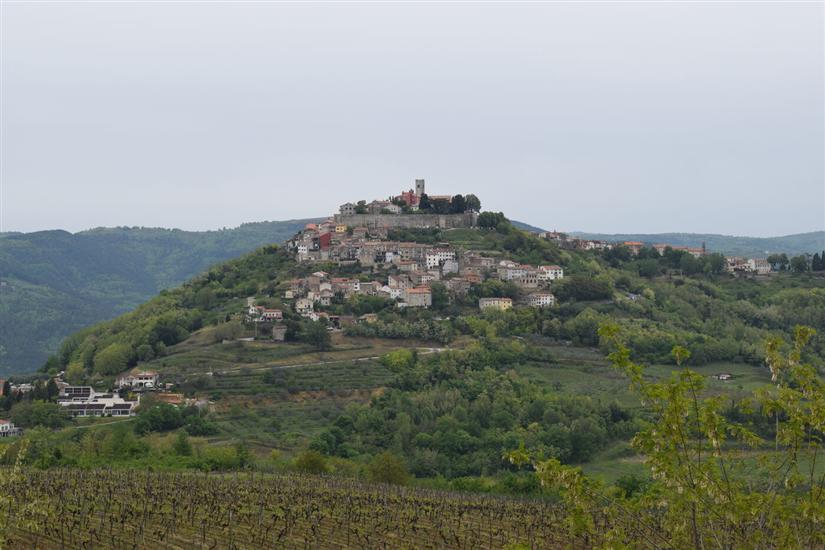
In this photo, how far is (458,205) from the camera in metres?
91.2

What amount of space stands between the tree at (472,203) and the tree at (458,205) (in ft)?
1.55

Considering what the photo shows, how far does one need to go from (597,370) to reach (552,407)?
951 cm

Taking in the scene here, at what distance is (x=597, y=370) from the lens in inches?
2195

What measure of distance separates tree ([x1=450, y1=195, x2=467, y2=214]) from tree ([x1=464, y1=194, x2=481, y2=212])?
0.47 m

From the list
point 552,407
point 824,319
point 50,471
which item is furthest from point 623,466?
point 824,319

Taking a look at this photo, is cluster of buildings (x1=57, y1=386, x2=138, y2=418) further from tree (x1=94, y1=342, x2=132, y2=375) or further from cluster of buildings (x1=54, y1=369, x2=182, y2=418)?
tree (x1=94, y1=342, x2=132, y2=375)

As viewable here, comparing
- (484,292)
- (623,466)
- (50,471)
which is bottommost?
(623,466)

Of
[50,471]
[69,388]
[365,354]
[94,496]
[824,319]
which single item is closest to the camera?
[94,496]

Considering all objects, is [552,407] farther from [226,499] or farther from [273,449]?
[226,499]

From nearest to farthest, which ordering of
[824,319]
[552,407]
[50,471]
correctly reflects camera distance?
1. [50,471]
2. [552,407]
3. [824,319]

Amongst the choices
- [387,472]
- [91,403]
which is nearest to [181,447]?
[387,472]

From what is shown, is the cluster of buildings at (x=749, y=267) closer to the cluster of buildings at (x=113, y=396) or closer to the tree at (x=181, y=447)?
the cluster of buildings at (x=113, y=396)

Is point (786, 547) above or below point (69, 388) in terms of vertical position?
above

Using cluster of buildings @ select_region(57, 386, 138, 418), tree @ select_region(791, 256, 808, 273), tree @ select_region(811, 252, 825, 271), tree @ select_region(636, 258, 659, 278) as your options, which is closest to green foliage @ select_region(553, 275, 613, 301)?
tree @ select_region(636, 258, 659, 278)
